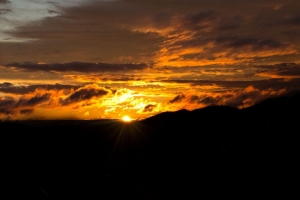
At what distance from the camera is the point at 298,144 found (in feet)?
280

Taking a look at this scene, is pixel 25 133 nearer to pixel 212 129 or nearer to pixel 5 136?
pixel 5 136

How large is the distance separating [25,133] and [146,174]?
206ft

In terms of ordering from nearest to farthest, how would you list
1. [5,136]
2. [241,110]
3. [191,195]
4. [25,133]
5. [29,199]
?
[29,199]
[191,195]
[241,110]
[5,136]
[25,133]

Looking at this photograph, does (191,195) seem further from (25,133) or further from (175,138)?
(25,133)

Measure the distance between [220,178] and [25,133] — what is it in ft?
251

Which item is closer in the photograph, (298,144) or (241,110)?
(298,144)

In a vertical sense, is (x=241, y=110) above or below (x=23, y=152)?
above

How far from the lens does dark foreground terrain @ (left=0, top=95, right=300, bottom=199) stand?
7369cm

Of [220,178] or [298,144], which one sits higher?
[298,144]

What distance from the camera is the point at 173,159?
307 feet

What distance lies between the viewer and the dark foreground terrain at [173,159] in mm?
73688

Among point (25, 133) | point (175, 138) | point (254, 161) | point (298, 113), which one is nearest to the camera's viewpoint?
point (254, 161)

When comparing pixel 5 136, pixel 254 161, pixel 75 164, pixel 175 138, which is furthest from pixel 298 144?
pixel 5 136

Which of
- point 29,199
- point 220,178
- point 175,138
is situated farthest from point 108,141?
point 29,199
